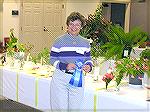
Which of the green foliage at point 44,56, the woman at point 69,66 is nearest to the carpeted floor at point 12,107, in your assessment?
the green foliage at point 44,56

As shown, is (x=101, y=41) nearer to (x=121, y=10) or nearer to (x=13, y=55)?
(x=13, y=55)

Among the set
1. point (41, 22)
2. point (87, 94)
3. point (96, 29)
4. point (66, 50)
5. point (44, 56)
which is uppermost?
point (41, 22)

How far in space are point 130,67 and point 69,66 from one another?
1.63ft

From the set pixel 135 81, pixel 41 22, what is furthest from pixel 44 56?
pixel 41 22

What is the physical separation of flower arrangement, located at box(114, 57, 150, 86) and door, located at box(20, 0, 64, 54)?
3.88m

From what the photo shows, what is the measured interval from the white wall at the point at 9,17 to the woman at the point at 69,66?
3.50 m

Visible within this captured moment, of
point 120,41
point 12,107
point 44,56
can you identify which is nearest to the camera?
point 120,41

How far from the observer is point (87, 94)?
99.1 inches

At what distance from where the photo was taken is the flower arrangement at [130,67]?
8.26 feet

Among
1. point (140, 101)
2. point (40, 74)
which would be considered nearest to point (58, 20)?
point (40, 74)

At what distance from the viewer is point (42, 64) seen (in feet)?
11.9

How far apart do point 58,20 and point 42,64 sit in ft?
11.5

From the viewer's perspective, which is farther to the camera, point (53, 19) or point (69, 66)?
point (53, 19)

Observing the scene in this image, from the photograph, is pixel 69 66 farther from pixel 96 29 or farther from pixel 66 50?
pixel 96 29
